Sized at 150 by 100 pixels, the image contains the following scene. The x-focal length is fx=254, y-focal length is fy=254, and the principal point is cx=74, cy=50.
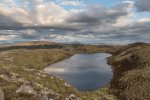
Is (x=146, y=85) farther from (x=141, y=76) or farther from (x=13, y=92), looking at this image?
(x=13, y=92)

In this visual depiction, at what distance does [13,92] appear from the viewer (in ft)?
99.6

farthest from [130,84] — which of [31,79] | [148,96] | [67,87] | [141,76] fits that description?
[31,79]

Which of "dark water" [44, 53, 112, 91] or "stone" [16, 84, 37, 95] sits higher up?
"stone" [16, 84, 37, 95]

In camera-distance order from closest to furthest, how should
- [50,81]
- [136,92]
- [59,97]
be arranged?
[59,97] < [50,81] < [136,92]

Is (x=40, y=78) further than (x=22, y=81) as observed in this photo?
Yes

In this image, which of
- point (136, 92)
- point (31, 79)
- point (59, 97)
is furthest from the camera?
point (136, 92)

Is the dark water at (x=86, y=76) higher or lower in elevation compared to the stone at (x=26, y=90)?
lower

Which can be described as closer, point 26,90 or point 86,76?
point 26,90

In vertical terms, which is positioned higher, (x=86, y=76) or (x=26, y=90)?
(x=26, y=90)

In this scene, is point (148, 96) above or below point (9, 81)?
below

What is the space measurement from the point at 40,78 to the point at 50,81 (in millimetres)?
1601

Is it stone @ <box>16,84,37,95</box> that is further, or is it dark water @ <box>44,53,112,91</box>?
dark water @ <box>44,53,112,91</box>

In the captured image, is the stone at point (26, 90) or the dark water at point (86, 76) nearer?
the stone at point (26, 90)

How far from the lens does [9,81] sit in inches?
1342
